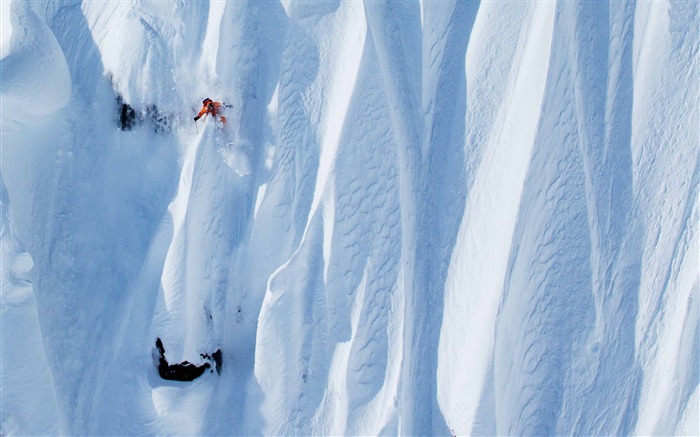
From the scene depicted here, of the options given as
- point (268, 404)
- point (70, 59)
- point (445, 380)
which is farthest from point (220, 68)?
point (445, 380)

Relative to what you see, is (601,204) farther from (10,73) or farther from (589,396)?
(10,73)

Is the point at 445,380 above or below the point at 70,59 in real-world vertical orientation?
below

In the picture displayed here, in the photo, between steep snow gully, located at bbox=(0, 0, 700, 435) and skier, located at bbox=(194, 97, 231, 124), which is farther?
skier, located at bbox=(194, 97, 231, 124)

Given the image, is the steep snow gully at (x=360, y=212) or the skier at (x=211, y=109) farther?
the skier at (x=211, y=109)
